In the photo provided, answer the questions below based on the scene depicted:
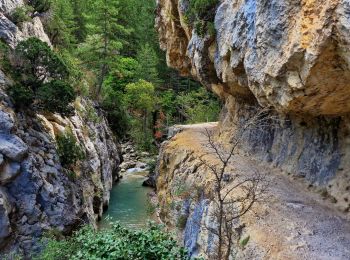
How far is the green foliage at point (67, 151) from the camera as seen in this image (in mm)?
18562

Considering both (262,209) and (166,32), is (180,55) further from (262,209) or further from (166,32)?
(262,209)

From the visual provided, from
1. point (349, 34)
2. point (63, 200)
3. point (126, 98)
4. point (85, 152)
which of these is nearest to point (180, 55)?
point (85, 152)

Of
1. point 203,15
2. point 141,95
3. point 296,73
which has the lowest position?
point 296,73

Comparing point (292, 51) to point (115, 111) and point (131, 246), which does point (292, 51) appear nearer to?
point (131, 246)

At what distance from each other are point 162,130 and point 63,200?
19.9 m

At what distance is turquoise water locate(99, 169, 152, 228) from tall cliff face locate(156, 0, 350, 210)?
26.5 ft

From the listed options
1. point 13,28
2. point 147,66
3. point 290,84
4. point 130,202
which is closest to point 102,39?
point 147,66

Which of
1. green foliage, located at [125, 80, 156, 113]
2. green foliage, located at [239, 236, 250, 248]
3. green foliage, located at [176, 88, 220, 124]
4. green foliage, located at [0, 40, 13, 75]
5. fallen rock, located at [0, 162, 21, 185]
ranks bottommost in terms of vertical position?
green foliage, located at [239, 236, 250, 248]

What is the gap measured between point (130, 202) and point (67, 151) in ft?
27.3

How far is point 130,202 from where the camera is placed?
2583cm

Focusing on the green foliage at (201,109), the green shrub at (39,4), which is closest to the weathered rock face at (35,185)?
the green shrub at (39,4)

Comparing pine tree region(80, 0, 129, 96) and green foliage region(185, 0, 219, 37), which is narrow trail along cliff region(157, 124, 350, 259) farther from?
pine tree region(80, 0, 129, 96)

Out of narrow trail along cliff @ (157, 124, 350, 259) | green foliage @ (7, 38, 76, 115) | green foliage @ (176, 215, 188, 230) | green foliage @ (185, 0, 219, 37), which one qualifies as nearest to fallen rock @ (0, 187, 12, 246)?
green foliage @ (7, 38, 76, 115)

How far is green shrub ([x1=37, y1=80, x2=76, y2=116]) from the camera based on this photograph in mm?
17438
